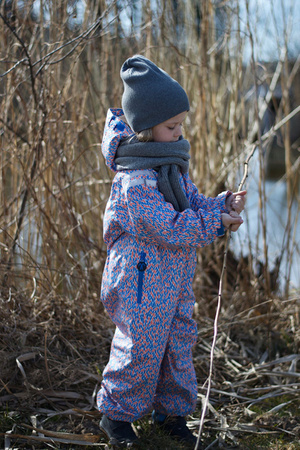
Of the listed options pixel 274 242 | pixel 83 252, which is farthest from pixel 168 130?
pixel 274 242

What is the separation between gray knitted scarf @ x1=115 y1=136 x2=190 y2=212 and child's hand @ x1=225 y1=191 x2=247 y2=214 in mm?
143

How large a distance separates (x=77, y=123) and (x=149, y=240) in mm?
1211

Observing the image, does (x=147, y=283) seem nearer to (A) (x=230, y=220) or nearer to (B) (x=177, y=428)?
(A) (x=230, y=220)

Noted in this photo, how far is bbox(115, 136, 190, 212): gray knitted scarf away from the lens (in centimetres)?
165

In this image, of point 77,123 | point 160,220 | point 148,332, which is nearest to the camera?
point 160,220

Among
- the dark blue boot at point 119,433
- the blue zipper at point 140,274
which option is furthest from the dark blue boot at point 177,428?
the blue zipper at point 140,274

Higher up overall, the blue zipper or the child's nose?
the child's nose

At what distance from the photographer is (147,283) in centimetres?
166

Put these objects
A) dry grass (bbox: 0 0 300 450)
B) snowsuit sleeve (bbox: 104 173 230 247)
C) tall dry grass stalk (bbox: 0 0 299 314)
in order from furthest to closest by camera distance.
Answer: tall dry grass stalk (bbox: 0 0 299 314)
dry grass (bbox: 0 0 300 450)
snowsuit sleeve (bbox: 104 173 230 247)

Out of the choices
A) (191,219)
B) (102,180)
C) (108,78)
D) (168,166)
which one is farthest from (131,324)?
(108,78)

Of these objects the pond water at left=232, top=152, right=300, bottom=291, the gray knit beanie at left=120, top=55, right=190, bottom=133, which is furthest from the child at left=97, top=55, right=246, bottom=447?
the pond water at left=232, top=152, right=300, bottom=291

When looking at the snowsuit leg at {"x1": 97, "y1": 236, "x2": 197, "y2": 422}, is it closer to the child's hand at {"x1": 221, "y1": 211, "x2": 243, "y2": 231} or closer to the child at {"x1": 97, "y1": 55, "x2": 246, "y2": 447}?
the child at {"x1": 97, "y1": 55, "x2": 246, "y2": 447}

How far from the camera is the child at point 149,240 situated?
161 centimetres

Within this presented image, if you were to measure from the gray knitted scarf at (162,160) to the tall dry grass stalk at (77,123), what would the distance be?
2.22 ft
